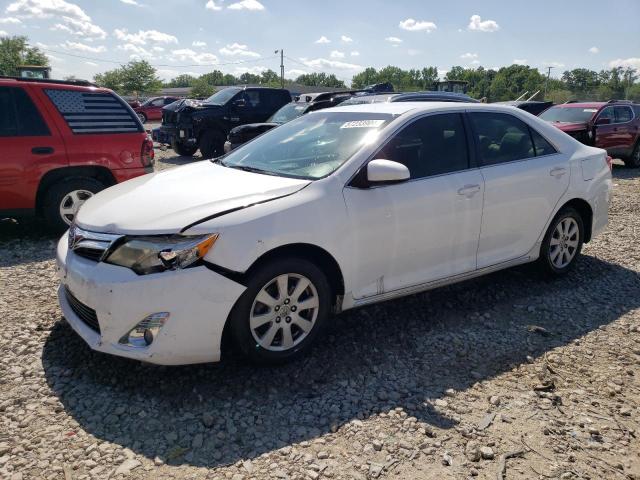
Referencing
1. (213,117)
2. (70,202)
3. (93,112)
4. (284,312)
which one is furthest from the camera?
(213,117)

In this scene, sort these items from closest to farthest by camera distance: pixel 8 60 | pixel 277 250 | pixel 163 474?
pixel 163 474
pixel 277 250
pixel 8 60

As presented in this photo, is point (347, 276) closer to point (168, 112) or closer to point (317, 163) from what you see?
point (317, 163)

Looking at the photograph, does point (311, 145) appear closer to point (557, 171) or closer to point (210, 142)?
point (557, 171)

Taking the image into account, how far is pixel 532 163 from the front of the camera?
442 cm

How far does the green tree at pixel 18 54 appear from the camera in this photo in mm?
53963

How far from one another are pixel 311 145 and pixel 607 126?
11089 mm

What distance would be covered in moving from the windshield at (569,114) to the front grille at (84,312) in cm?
1260

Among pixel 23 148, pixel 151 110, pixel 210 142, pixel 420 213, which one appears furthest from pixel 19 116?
pixel 151 110

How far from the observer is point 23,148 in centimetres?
565

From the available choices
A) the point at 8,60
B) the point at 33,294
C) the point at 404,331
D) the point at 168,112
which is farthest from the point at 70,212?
the point at 8,60

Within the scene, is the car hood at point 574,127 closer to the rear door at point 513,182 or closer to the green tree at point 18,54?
the rear door at point 513,182

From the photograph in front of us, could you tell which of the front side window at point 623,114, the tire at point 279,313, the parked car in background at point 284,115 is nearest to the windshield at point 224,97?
the parked car in background at point 284,115

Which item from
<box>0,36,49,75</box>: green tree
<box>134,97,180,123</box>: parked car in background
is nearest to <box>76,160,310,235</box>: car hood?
<box>134,97,180,123</box>: parked car in background

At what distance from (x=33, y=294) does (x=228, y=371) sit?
7.27 ft
